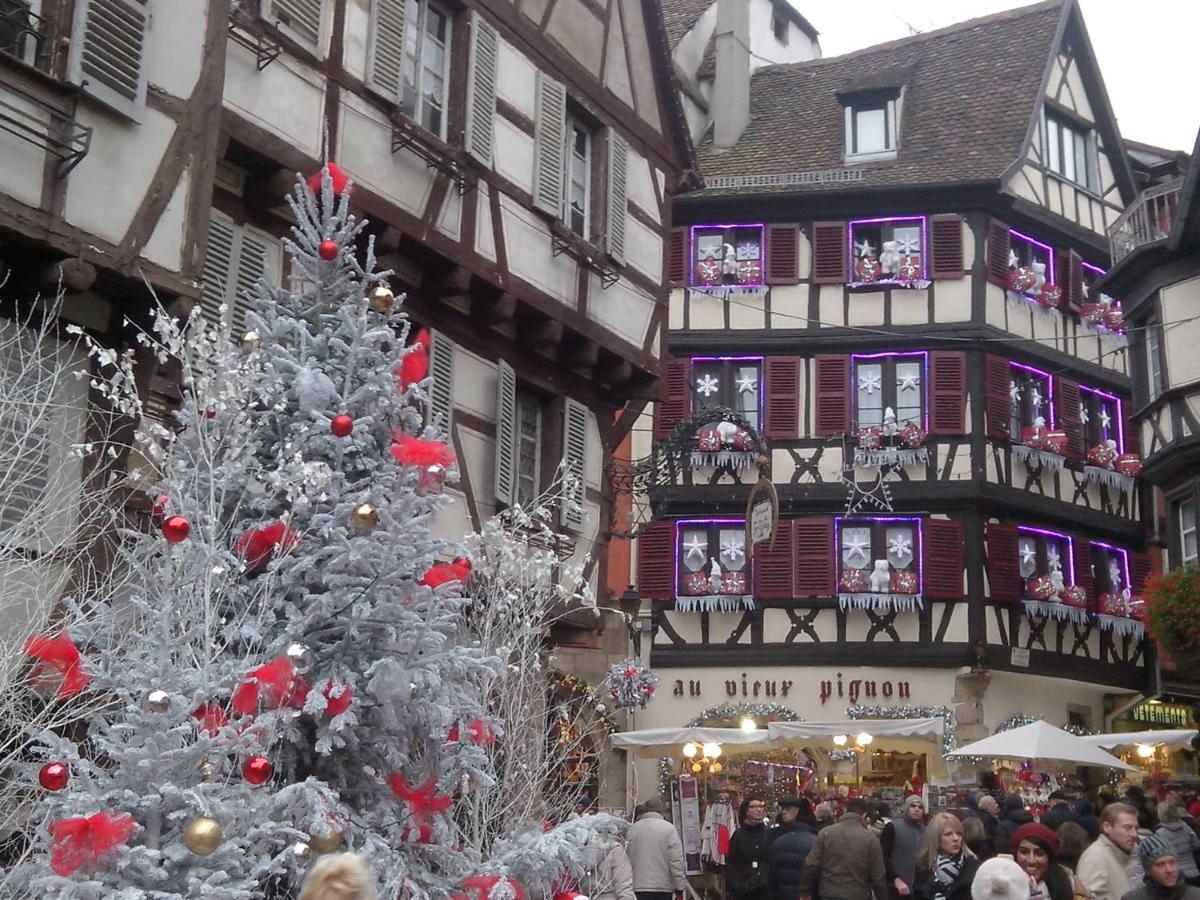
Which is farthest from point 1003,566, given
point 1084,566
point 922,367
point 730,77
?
point 730,77

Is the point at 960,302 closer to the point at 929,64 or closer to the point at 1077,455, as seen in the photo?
the point at 1077,455

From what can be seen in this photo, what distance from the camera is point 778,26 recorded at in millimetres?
34812

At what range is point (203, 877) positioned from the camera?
677 cm

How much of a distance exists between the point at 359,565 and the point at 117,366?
237 centimetres

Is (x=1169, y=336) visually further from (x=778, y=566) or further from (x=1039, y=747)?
A: (x=1039, y=747)

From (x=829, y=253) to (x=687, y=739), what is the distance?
11.1m

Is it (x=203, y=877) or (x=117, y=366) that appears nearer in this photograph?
(x=203, y=877)

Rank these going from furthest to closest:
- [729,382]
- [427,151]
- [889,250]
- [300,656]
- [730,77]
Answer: [730,77] < [729,382] < [889,250] < [427,151] < [300,656]

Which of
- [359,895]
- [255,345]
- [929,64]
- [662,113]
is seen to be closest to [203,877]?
[359,895]

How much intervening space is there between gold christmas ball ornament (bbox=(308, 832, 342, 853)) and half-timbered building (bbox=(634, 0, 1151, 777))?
1952 centimetres

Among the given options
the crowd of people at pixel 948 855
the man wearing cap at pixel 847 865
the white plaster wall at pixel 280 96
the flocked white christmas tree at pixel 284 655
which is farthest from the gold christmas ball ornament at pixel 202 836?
the man wearing cap at pixel 847 865

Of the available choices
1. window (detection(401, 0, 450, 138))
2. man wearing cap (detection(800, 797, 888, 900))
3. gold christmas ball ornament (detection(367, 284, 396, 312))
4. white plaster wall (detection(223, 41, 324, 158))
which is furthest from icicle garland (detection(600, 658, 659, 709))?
gold christmas ball ornament (detection(367, 284, 396, 312))

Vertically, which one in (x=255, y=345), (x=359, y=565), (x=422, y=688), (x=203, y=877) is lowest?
(x=203, y=877)

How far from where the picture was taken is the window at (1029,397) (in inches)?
1094
